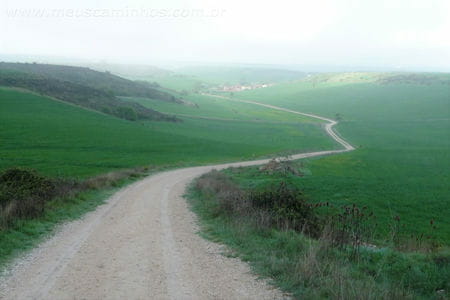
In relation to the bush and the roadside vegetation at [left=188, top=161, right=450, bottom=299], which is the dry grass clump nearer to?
the bush

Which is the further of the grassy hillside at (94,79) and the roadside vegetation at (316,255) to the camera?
the grassy hillside at (94,79)

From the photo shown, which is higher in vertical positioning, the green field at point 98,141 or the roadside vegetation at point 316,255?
the roadside vegetation at point 316,255

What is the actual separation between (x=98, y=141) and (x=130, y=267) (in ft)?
156

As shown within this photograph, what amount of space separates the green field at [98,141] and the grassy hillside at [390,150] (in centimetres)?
1517

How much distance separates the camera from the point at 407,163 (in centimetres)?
4622

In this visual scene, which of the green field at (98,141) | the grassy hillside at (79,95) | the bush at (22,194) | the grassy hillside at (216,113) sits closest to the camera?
the bush at (22,194)

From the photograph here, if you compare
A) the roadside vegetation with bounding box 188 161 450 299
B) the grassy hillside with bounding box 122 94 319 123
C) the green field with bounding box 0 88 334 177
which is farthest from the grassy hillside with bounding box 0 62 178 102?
the roadside vegetation with bounding box 188 161 450 299

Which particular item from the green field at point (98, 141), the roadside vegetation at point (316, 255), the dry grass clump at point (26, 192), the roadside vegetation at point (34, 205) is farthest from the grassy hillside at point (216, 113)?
the roadside vegetation at point (316, 255)

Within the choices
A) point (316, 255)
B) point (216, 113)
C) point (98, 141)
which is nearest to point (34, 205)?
point (316, 255)

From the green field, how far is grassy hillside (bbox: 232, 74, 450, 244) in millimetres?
15168

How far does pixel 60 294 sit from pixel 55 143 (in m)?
45.3

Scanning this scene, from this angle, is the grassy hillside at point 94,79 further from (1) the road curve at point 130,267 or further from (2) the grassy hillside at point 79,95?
(1) the road curve at point 130,267

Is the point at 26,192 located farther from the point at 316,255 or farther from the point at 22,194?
the point at 316,255

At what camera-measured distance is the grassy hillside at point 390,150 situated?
24.2m
